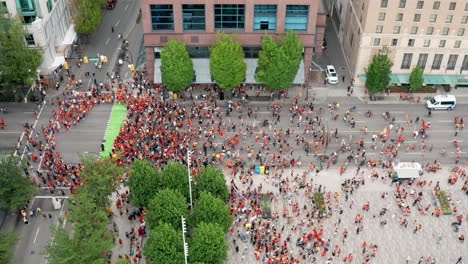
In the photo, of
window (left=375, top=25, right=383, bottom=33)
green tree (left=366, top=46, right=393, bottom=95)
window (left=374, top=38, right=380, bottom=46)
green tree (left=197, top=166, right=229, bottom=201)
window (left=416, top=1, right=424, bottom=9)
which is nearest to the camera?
green tree (left=197, top=166, right=229, bottom=201)

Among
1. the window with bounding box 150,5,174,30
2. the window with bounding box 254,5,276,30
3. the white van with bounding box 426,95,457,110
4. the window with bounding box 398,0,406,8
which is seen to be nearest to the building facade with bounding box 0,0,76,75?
the window with bounding box 150,5,174,30

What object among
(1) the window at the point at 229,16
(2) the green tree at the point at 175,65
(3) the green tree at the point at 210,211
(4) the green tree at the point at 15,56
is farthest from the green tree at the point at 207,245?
(4) the green tree at the point at 15,56

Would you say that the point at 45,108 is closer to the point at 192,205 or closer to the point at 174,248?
the point at 192,205

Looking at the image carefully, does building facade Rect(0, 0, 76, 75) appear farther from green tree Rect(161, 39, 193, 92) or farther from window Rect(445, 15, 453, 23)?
window Rect(445, 15, 453, 23)

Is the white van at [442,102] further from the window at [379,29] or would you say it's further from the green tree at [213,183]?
the green tree at [213,183]

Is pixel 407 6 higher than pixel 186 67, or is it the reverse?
pixel 407 6

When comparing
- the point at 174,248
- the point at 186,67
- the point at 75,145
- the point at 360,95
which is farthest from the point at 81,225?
the point at 360,95
